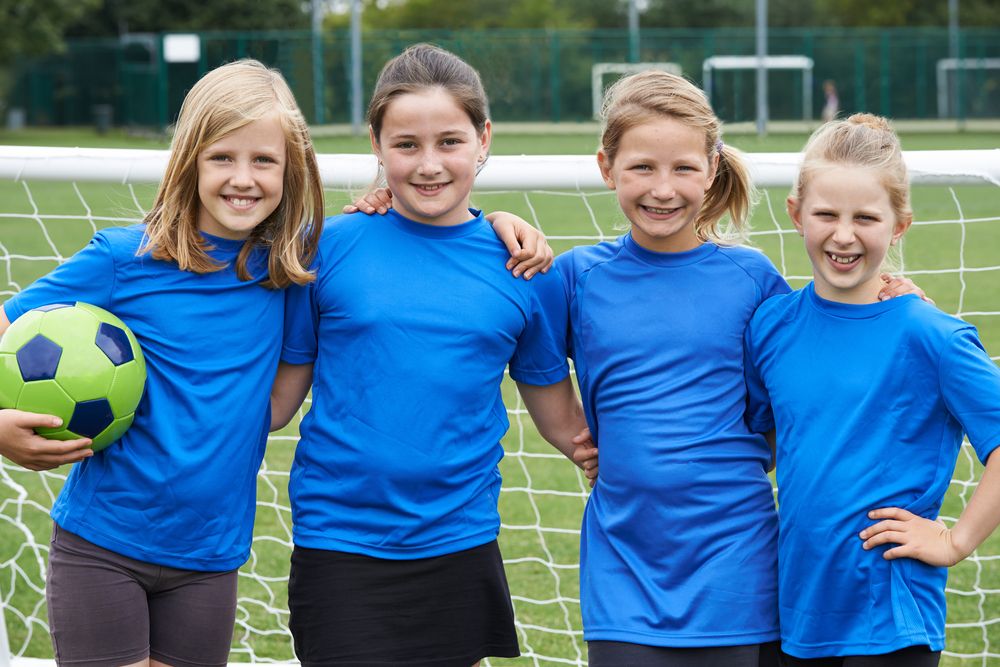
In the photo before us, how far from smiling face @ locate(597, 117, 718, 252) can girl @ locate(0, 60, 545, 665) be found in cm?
65

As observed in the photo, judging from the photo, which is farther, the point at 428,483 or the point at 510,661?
the point at 510,661

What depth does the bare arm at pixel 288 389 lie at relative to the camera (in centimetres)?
242

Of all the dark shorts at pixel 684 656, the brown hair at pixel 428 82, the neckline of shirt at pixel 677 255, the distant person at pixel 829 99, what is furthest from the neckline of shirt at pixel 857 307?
the distant person at pixel 829 99

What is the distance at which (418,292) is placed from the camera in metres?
2.31

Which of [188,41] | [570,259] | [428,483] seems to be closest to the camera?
[428,483]

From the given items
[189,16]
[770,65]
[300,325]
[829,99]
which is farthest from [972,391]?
[189,16]

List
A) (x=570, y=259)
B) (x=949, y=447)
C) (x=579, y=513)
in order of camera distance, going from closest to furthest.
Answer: (x=949, y=447)
(x=570, y=259)
(x=579, y=513)

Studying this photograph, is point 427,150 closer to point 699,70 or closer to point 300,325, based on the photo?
point 300,325

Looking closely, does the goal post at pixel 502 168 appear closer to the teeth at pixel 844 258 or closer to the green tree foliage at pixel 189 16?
the teeth at pixel 844 258

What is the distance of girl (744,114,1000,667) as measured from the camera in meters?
2.05

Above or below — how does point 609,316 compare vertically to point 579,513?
above

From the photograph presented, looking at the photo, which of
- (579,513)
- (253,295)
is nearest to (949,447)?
(253,295)

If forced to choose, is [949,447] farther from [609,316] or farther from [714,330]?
[609,316]

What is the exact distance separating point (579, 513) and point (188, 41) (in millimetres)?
24466
